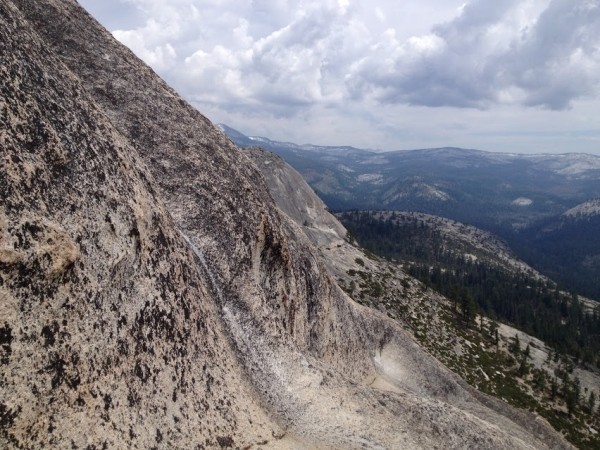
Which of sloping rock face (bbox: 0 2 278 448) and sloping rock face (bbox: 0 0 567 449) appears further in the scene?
sloping rock face (bbox: 0 0 567 449)

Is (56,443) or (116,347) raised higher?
(116,347)

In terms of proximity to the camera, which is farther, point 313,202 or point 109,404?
point 313,202

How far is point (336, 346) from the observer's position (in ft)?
120

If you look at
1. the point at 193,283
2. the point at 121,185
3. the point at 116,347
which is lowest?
the point at 116,347

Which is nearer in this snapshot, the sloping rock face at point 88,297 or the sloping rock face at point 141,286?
the sloping rock face at point 88,297

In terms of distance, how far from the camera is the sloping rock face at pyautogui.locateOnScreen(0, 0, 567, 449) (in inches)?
487

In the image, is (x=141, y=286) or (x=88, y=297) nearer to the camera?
(x=88, y=297)

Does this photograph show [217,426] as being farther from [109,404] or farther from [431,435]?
[431,435]

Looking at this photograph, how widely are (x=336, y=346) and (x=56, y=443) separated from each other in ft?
89.5

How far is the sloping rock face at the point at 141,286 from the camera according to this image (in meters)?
12.4

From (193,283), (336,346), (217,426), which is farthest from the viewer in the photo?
(336,346)

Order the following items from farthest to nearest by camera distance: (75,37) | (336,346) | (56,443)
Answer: (336,346) < (75,37) < (56,443)

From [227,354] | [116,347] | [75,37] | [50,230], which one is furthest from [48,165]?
[75,37]

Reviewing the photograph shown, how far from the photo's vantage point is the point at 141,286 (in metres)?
16.3
